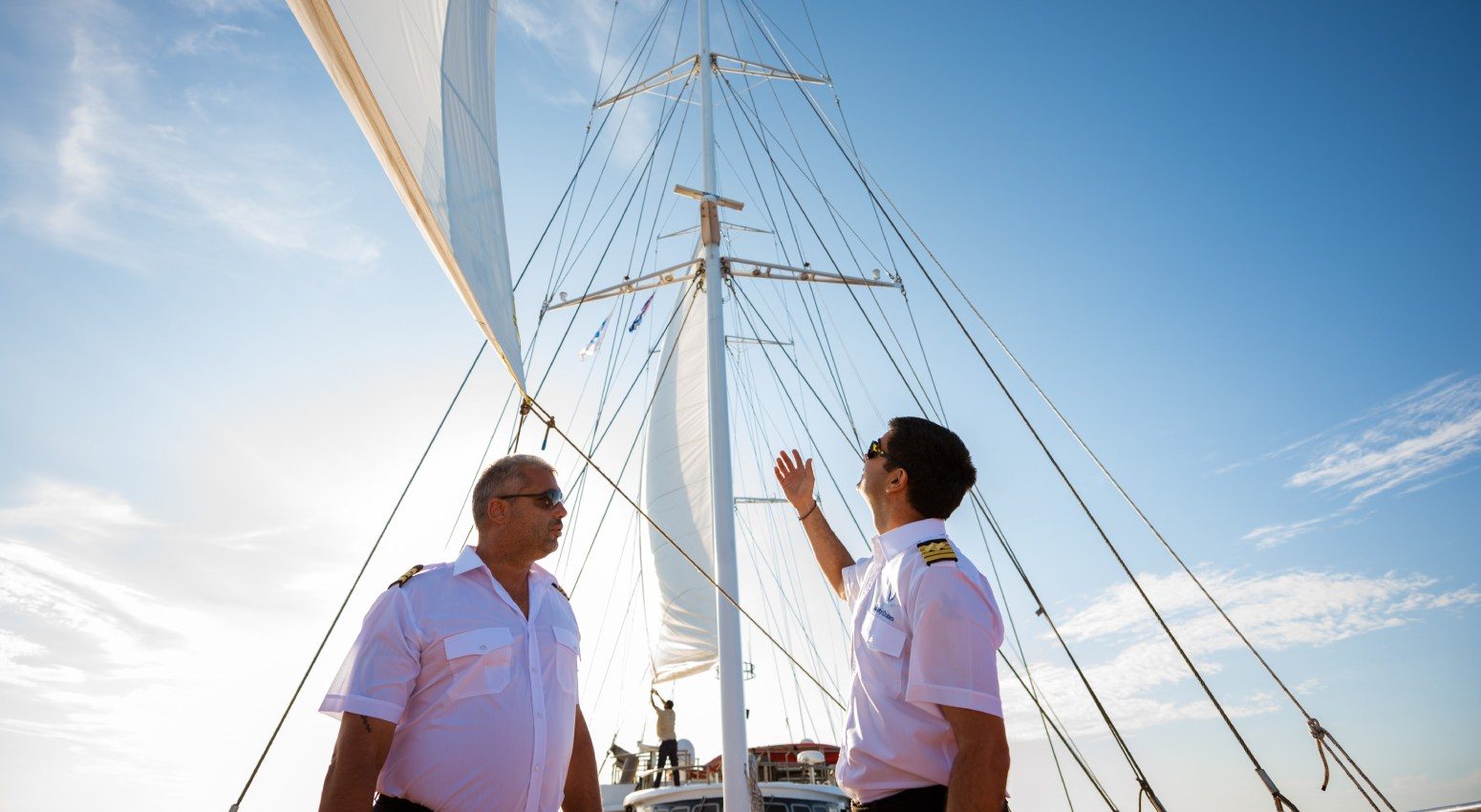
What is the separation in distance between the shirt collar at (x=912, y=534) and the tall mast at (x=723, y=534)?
11.6 ft

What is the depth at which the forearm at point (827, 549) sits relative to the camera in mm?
2984

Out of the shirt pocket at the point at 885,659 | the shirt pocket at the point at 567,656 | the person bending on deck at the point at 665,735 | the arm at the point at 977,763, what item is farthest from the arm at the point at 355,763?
the person bending on deck at the point at 665,735

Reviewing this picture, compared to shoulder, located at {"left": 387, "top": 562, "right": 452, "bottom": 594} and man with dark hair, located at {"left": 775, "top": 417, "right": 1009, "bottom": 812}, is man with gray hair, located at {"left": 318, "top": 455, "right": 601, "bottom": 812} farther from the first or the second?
man with dark hair, located at {"left": 775, "top": 417, "right": 1009, "bottom": 812}

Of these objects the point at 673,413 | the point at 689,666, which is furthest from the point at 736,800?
the point at 673,413

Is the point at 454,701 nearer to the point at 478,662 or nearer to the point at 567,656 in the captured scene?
the point at 478,662

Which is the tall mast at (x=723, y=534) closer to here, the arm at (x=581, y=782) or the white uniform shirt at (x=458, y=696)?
the arm at (x=581, y=782)

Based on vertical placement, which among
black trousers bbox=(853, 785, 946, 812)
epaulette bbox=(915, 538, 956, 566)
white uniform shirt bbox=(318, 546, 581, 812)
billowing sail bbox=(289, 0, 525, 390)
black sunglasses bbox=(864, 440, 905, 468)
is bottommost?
black trousers bbox=(853, 785, 946, 812)

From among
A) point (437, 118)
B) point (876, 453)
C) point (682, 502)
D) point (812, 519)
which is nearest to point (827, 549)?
point (812, 519)

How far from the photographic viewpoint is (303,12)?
89.0 inches

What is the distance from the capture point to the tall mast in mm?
6555

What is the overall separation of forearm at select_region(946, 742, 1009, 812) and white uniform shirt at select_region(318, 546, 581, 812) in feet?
3.60

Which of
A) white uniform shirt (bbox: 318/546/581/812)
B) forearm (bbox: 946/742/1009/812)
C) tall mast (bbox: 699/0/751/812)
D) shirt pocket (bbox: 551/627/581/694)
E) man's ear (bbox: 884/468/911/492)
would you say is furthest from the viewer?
tall mast (bbox: 699/0/751/812)

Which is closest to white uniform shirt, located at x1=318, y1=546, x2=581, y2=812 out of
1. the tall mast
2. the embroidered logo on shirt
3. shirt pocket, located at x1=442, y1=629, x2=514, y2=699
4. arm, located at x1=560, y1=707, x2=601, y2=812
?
shirt pocket, located at x1=442, y1=629, x2=514, y2=699

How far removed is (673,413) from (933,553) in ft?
48.7
